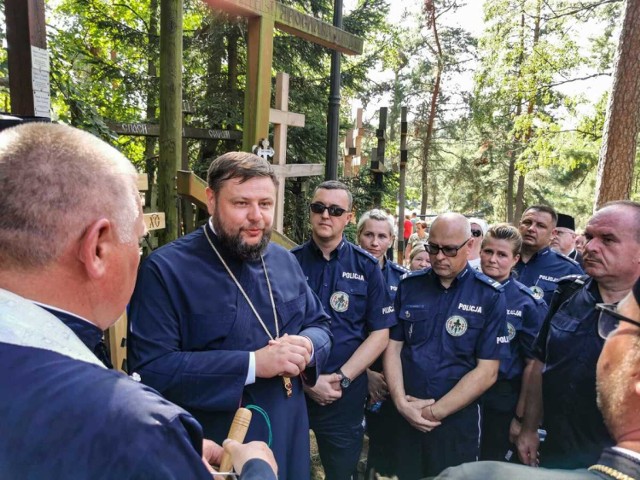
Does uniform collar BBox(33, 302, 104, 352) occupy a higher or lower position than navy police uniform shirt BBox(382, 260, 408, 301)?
higher

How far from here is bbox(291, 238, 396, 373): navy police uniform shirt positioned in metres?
3.19

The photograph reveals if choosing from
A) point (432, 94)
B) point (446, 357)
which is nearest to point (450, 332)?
point (446, 357)

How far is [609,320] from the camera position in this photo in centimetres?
143

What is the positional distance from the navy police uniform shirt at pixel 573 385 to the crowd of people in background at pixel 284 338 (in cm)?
1

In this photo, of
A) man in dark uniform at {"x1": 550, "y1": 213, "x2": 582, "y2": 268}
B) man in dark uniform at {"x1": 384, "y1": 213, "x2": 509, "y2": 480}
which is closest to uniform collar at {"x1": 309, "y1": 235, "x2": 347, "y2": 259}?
man in dark uniform at {"x1": 384, "y1": 213, "x2": 509, "y2": 480}

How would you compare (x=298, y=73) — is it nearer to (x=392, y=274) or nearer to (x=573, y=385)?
(x=392, y=274)

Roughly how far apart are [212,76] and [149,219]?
683 cm

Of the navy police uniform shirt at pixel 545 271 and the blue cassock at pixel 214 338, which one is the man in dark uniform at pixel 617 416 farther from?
the navy police uniform shirt at pixel 545 271

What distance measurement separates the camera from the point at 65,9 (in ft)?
Answer: 34.2

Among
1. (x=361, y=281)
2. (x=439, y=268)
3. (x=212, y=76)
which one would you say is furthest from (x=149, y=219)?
(x=212, y=76)

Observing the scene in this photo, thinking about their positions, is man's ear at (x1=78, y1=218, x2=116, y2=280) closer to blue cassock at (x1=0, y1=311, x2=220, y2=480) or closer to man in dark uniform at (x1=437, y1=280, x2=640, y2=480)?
blue cassock at (x1=0, y1=311, x2=220, y2=480)

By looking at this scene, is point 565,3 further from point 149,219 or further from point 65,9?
point 149,219

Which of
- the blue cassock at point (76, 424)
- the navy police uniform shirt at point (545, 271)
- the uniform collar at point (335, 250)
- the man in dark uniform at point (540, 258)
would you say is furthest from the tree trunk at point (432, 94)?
the blue cassock at point (76, 424)

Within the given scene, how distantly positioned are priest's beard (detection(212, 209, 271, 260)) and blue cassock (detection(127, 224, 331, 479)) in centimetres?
4
